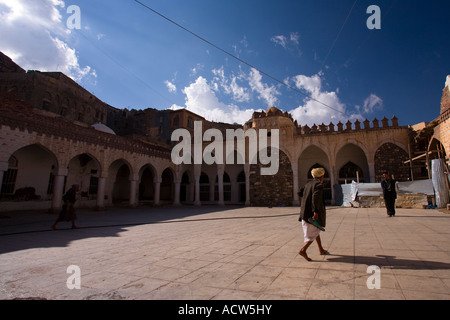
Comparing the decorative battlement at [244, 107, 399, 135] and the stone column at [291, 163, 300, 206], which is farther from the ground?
the decorative battlement at [244, 107, 399, 135]

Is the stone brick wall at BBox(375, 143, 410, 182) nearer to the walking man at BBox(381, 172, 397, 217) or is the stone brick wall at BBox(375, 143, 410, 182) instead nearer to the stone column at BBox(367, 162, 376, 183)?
the stone column at BBox(367, 162, 376, 183)

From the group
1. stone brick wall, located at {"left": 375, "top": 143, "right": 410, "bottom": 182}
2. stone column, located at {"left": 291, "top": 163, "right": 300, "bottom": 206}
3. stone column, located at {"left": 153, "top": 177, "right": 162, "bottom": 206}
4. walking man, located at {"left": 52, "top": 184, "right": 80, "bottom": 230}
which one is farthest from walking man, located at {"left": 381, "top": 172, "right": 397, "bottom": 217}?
stone column, located at {"left": 153, "top": 177, "right": 162, "bottom": 206}

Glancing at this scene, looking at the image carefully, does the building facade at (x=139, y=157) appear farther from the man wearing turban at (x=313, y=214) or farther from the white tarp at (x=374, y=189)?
the man wearing turban at (x=313, y=214)

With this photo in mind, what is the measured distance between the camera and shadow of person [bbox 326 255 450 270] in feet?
9.65

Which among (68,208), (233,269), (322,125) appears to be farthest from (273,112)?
(233,269)

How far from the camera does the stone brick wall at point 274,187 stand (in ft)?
65.1

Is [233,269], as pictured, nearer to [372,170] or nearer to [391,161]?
[372,170]

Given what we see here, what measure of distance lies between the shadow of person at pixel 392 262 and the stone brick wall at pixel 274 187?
54.6 feet

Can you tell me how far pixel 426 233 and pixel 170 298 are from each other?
19.7ft

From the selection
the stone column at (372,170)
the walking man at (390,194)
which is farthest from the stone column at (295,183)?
the walking man at (390,194)

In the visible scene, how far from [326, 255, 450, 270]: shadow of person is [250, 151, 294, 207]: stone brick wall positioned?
54.6 ft
